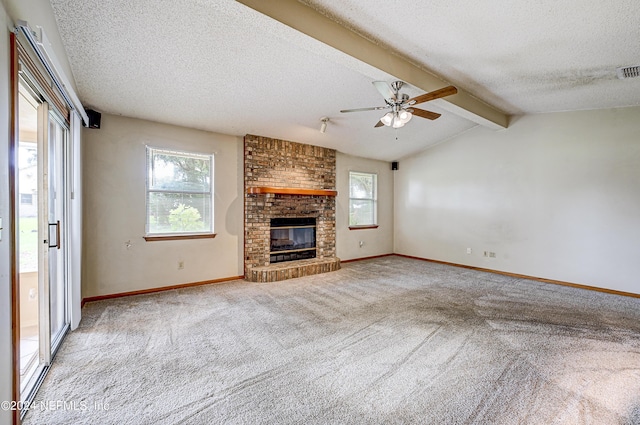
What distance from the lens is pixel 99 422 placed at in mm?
1688

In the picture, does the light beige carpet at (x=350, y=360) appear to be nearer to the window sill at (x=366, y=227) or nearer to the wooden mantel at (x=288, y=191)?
the wooden mantel at (x=288, y=191)

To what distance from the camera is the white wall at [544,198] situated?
14.1 ft

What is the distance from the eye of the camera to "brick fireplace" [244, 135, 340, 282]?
5.03 m

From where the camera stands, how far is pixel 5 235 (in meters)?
1.47

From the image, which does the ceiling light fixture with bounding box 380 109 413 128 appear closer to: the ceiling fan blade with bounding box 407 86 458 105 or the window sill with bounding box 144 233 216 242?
the ceiling fan blade with bounding box 407 86 458 105

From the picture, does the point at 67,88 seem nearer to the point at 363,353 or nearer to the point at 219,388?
the point at 219,388

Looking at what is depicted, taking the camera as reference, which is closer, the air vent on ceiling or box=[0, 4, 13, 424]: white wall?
box=[0, 4, 13, 424]: white wall

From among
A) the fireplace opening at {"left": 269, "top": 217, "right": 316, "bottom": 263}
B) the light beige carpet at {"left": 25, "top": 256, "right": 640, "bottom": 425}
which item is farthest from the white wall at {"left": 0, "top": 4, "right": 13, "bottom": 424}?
the fireplace opening at {"left": 269, "top": 217, "right": 316, "bottom": 263}

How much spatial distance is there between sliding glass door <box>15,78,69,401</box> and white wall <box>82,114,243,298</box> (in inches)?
36.0

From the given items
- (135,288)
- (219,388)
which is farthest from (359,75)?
(135,288)

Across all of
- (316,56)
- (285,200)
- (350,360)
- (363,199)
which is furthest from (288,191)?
(350,360)

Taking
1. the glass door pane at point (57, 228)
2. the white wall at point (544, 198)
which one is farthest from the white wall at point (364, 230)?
the glass door pane at point (57, 228)

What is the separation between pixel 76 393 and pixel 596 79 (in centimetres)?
601

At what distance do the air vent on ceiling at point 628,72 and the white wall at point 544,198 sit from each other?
4.84 ft
